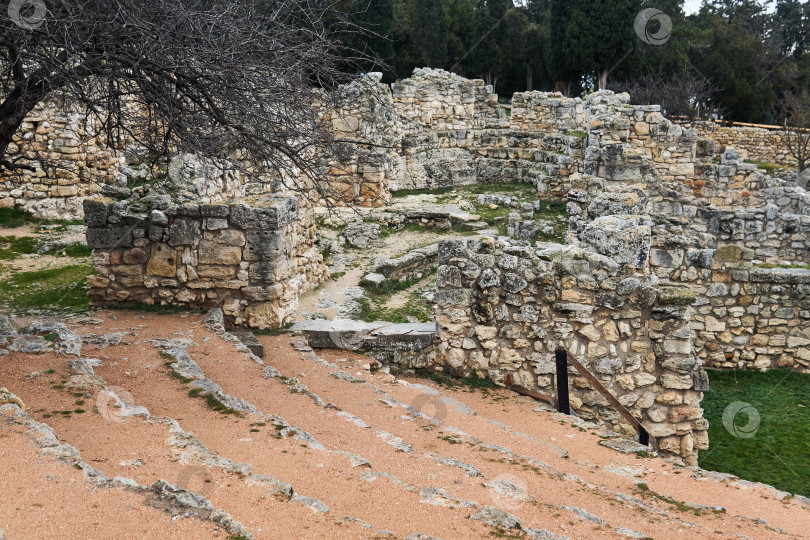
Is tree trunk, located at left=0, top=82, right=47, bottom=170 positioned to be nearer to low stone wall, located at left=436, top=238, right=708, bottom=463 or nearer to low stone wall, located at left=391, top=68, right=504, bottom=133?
low stone wall, located at left=436, top=238, right=708, bottom=463

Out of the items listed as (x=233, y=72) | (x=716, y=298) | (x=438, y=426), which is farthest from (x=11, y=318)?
(x=716, y=298)

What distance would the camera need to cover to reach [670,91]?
3416 cm

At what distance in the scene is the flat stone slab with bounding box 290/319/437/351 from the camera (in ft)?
28.2

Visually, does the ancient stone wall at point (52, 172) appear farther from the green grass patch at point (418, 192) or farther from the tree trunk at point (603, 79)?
the tree trunk at point (603, 79)

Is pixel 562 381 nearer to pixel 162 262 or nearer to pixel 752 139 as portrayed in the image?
pixel 162 262

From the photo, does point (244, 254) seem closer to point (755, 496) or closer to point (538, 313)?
point (538, 313)

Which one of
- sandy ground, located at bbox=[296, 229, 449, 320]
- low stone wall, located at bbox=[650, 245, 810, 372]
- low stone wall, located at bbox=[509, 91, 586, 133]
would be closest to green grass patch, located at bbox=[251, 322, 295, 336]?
sandy ground, located at bbox=[296, 229, 449, 320]

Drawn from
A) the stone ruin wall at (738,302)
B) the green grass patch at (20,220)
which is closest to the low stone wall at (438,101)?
the green grass patch at (20,220)

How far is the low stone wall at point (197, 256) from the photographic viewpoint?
8.83m

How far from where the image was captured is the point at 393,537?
158 inches

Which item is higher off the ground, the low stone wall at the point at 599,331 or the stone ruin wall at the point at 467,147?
the stone ruin wall at the point at 467,147

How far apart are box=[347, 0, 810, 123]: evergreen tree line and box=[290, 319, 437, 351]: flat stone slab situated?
24.1 meters

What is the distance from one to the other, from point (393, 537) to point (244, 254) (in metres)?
5.53

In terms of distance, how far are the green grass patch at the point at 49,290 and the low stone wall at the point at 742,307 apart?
811 centimetres
